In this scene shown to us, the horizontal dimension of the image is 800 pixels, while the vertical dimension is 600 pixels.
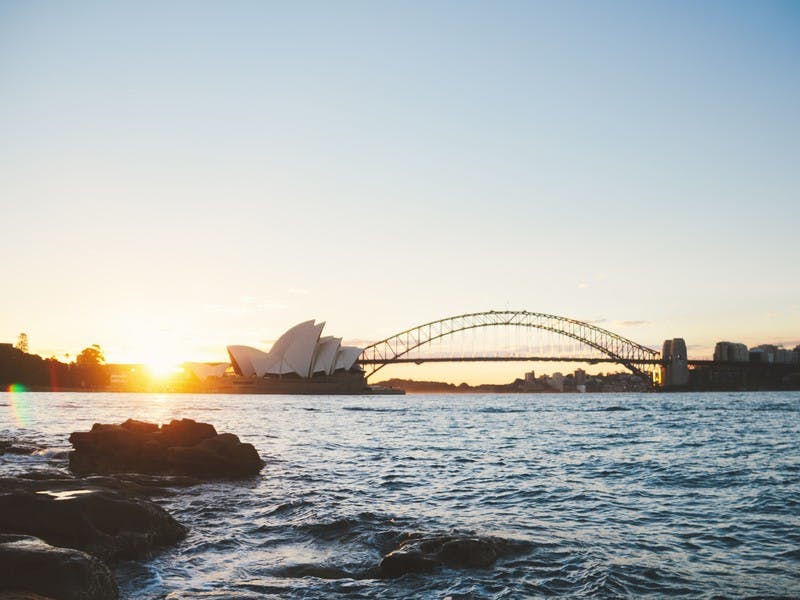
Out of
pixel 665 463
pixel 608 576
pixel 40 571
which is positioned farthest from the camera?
pixel 665 463

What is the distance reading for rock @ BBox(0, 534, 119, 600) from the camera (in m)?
5.34

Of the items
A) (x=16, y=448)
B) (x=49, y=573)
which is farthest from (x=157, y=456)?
(x=49, y=573)

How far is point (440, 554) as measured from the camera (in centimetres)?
779

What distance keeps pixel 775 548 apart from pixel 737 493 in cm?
451

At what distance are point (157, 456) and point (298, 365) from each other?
3629 inches

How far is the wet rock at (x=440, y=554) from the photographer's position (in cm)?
740

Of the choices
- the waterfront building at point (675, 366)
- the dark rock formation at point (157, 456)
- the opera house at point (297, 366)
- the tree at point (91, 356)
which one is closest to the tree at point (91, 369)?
the tree at point (91, 356)

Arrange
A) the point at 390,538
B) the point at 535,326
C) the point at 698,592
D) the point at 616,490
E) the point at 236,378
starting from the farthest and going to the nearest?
the point at 535,326, the point at 236,378, the point at 616,490, the point at 390,538, the point at 698,592

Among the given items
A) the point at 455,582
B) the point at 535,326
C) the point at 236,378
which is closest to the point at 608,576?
the point at 455,582

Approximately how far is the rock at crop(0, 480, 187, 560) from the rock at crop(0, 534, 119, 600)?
1773mm

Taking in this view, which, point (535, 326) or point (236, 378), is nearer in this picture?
point (236, 378)

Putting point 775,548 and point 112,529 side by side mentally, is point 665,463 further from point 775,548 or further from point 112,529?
point 112,529

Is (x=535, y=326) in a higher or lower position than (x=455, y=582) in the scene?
higher

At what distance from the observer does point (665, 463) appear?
17.3 m
